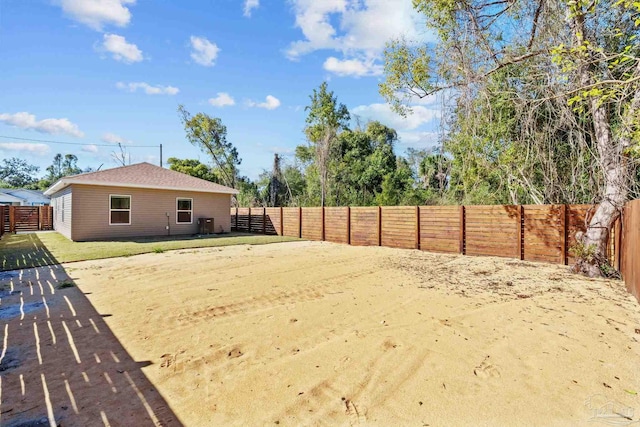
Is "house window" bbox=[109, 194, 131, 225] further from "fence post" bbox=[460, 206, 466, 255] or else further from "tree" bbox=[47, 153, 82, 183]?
"tree" bbox=[47, 153, 82, 183]

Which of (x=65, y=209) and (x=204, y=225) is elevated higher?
(x=65, y=209)

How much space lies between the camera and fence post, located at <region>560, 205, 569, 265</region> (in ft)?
24.9

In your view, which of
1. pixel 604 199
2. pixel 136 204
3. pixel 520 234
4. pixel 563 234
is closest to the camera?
pixel 604 199

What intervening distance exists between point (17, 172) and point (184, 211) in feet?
228

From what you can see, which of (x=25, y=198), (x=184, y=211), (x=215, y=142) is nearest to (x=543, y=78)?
(x=184, y=211)

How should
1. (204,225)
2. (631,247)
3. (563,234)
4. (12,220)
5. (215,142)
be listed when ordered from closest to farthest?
(631,247) → (563,234) → (204,225) → (12,220) → (215,142)

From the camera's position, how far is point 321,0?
995 centimetres

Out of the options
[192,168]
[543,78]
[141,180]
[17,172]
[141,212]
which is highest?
[17,172]

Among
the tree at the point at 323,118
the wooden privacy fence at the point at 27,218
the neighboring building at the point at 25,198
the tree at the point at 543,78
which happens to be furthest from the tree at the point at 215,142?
the tree at the point at 543,78

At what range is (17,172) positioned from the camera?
60.4m

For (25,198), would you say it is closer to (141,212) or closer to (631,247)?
(141,212)

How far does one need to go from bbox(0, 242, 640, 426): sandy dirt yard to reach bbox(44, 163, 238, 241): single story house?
755 cm

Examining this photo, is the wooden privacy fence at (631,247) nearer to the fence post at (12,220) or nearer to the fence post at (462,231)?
the fence post at (462,231)

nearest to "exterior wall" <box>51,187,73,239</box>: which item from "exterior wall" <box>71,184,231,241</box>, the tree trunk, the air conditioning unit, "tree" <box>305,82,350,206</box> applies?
"exterior wall" <box>71,184,231,241</box>
